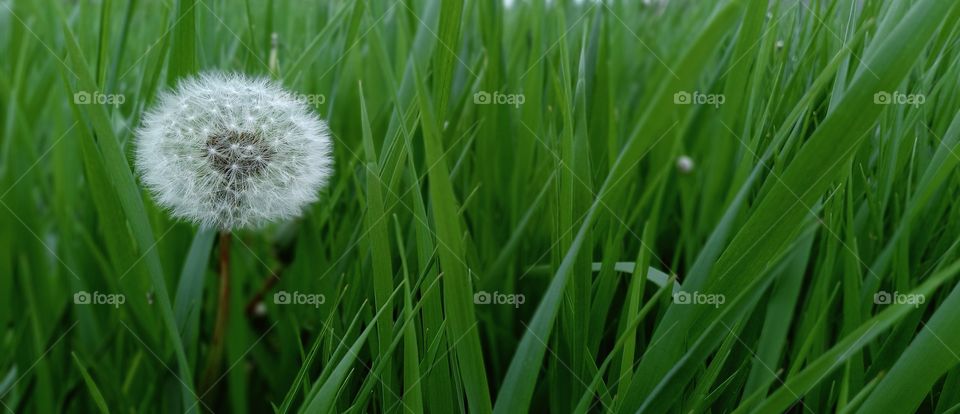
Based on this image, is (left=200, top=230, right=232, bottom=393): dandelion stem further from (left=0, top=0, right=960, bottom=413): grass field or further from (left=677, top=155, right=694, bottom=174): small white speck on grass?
(left=677, top=155, right=694, bottom=174): small white speck on grass

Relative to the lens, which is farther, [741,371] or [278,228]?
[278,228]

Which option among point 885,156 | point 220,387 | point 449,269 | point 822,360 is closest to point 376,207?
point 449,269

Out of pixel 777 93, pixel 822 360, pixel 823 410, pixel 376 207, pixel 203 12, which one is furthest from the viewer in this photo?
pixel 203 12

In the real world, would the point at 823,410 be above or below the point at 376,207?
below

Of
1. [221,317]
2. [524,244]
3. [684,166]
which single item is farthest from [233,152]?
[684,166]

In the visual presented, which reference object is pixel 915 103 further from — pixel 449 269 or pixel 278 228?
pixel 278 228

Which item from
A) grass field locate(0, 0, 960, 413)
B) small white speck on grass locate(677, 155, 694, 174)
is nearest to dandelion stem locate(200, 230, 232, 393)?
grass field locate(0, 0, 960, 413)

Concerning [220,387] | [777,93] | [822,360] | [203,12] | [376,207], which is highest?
[203,12]
